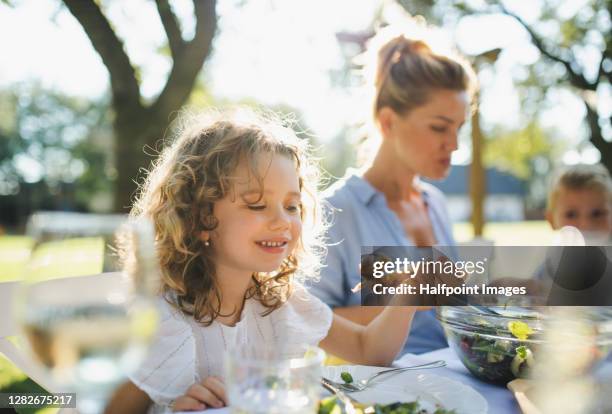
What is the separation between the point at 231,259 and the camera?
2.24ft

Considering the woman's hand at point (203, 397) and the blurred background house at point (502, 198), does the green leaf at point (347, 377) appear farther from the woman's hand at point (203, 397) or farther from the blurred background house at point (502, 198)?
the blurred background house at point (502, 198)

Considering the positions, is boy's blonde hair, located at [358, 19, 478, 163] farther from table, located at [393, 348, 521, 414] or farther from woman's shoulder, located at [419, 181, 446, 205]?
table, located at [393, 348, 521, 414]

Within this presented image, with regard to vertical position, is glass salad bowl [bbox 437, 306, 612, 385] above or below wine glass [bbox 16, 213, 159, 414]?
below

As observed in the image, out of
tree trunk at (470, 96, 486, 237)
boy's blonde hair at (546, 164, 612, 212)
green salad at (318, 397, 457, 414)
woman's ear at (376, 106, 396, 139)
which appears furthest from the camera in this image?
tree trunk at (470, 96, 486, 237)

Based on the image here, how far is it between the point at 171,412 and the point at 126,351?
255 mm

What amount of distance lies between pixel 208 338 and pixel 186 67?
1054 millimetres

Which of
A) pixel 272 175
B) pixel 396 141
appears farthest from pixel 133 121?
pixel 272 175

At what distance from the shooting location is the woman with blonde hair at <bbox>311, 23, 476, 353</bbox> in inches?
41.9

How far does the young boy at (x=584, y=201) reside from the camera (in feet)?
4.15

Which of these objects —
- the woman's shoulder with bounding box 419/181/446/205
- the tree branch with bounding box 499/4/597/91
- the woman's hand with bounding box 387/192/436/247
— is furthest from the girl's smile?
the tree branch with bounding box 499/4/597/91

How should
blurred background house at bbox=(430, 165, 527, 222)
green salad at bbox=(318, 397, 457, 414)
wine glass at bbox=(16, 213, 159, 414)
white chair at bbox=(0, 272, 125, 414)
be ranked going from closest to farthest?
wine glass at bbox=(16, 213, 159, 414) → green salad at bbox=(318, 397, 457, 414) → white chair at bbox=(0, 272, 125, 414) → blurred background house at bbox=(430, 165, 527, 222)

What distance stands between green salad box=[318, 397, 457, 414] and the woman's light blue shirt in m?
0.53

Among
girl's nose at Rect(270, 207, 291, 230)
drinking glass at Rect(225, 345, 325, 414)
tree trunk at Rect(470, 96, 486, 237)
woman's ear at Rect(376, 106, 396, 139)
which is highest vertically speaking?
woman's ear at Rect(376, 106, 396, 139)

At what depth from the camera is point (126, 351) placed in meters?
0.29
